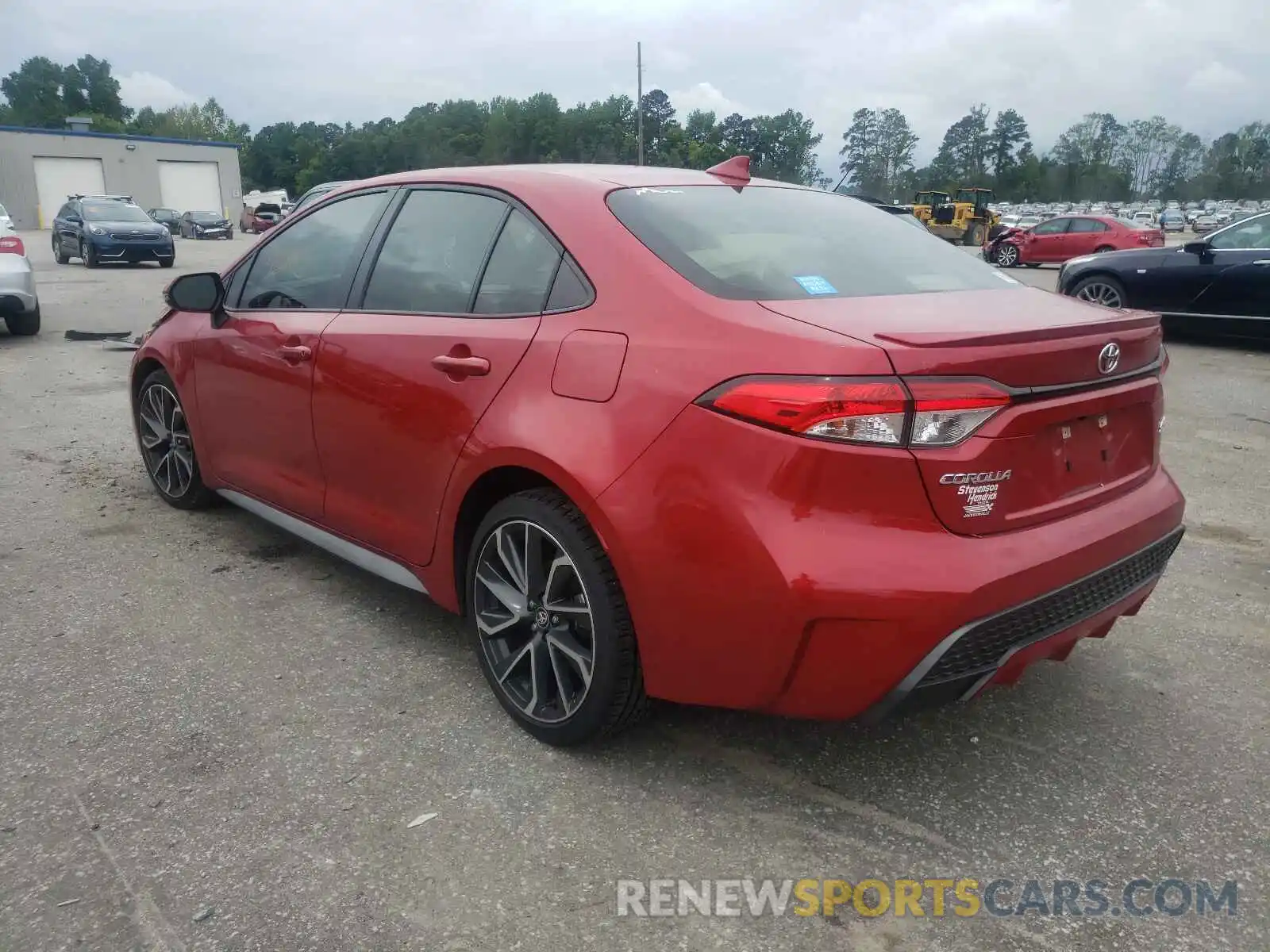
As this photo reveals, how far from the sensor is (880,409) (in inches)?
81.9

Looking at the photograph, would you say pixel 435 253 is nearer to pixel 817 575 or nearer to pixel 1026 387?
pixel 817 575

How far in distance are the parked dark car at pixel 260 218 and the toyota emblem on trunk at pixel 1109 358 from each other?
4676cm

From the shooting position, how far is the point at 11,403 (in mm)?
7551

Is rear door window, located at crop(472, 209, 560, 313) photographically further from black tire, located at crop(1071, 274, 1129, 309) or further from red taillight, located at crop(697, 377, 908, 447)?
black tire, located at crop(1071, 274, 1129, 309)

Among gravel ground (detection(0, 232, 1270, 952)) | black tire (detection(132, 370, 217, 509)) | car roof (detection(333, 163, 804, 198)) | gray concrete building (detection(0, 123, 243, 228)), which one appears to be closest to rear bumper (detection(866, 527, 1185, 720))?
gravel ground (detection(0, 232, 1270, 952))

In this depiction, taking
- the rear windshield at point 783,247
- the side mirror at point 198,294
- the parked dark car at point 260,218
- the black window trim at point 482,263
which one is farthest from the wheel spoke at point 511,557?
the parked dark car at point 260,218

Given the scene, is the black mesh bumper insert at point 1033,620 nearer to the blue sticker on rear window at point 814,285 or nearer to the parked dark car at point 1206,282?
the blue sticker on rear window at point 814,285

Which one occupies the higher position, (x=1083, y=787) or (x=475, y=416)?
(x=475, y=416)

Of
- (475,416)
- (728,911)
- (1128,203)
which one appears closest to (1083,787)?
(728,911)

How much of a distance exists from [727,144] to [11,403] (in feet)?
203

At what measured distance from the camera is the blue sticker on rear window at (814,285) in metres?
2.54

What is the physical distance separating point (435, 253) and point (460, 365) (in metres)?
0.55

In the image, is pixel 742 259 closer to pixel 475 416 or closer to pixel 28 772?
pixel 475 416

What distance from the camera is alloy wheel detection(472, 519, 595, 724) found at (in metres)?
2.64
